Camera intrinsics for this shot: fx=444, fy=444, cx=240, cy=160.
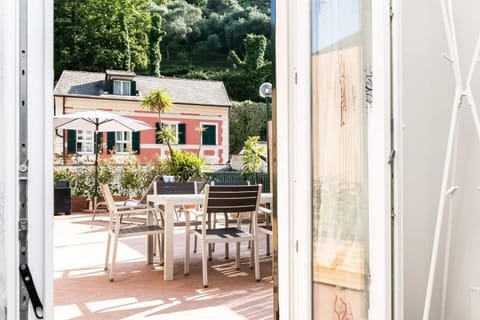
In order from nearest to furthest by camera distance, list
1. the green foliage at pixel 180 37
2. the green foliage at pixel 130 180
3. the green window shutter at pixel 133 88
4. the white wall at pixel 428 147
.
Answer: the white wall at pixel 428 147 < the green foliage at pixel 130 180 < the green window shutter at pixel 133 88 < the green foliage at pixel 180 37

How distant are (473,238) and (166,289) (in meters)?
2.57

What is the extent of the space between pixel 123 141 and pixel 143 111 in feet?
3.90

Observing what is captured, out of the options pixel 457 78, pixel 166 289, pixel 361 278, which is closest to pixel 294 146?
pixel 361 278

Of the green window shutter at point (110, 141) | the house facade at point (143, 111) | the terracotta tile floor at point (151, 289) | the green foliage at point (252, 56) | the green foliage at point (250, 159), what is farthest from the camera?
the green foliage at point (252, 56)

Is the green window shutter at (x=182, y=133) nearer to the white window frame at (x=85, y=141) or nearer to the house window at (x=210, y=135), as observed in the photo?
the house window at (x=210, y=135)

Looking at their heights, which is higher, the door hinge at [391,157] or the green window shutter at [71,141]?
the green window shutter at [71,141]

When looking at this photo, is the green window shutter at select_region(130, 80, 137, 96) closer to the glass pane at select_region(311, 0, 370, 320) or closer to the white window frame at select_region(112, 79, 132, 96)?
the white window frame at select_region(112, 79, 132, 96)

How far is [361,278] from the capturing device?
1.99m

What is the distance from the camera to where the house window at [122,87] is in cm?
1476

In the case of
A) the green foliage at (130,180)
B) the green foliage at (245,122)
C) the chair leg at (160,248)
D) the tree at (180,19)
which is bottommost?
the chair leg at (160,248)

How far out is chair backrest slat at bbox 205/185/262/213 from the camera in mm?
4074

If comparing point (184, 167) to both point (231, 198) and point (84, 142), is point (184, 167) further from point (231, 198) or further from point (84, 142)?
point (231, 198)

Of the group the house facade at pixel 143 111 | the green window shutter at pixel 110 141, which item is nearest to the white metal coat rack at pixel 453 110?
the house facade at pixel 143 111

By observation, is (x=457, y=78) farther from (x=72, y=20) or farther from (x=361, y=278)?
(x=72, y=20)
